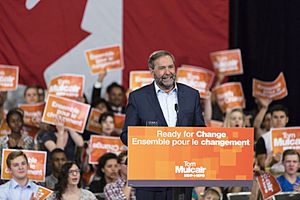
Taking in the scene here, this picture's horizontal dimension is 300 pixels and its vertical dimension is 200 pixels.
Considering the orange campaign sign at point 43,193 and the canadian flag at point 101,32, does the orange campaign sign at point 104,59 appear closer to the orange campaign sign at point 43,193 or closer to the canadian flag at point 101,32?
the canadian flag at point 101,32

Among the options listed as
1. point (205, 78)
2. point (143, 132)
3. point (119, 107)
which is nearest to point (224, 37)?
point (205, 78)

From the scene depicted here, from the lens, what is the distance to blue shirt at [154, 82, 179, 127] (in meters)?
5.39

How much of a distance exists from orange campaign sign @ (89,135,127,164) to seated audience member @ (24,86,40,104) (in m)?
1.06

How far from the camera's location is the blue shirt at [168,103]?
5.39 meters

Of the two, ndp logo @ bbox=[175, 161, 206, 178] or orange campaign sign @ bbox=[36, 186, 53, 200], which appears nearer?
ndp logo @ bbox=[175, 161, 206, 178]

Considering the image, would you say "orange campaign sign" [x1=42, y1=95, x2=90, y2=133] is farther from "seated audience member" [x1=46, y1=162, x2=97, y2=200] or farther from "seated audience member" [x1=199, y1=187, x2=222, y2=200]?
"seated audience member" [x1=199, y1=187, x2=222, y2=200]

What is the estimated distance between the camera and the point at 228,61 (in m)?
10.7

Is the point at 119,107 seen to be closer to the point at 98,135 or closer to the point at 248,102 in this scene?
the point at 98,135

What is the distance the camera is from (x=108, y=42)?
10.6 metres

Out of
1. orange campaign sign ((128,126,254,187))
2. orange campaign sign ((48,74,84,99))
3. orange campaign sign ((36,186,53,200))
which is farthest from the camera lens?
orange campaign sign ((48,74,84,99))

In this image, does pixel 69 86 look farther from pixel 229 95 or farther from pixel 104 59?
pixel 229 95

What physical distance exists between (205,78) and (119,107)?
41.2 inches

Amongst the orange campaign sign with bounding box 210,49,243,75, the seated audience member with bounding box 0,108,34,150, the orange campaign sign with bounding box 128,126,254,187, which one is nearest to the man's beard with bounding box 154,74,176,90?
the orange campaign sign with bounding box 128,126,254,187

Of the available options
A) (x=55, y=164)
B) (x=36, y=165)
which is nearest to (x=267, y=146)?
(x=55, y=164)
